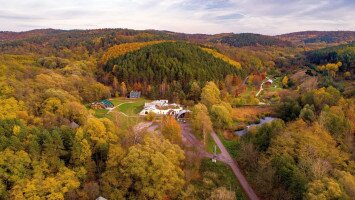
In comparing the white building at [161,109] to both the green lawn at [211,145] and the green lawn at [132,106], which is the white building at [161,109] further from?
the green lawn at [211,145]

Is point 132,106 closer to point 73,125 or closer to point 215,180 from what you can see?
point 73,125

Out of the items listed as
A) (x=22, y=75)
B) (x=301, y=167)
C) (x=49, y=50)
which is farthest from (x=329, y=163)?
(x=49, y=50)

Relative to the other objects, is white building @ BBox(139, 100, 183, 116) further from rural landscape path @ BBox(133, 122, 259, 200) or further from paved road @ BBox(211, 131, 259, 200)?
paved road @ BBox(211, 131, 259, 200)

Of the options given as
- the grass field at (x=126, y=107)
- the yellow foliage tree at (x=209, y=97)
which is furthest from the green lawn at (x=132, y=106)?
the yellow foliage tree at (x=209, y=97)

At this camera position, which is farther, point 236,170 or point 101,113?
point 101,113

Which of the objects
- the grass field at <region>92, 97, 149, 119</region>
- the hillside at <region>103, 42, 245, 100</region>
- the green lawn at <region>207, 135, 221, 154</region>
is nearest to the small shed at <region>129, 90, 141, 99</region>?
the grass field at <region>92, 97, 149, 119</region>

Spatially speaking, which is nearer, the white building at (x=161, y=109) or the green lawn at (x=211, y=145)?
the green lawn at (x=211, y=145)

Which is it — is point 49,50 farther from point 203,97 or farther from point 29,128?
point 29,128

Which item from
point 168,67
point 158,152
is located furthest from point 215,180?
point 168,67
